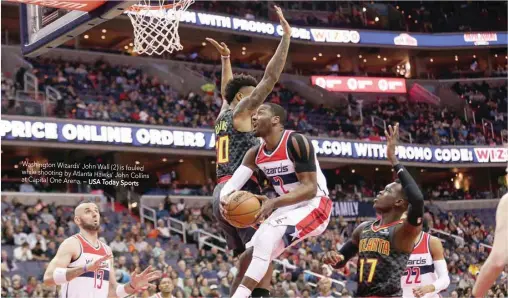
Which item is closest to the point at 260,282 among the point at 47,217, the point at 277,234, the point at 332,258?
the point at 277,234

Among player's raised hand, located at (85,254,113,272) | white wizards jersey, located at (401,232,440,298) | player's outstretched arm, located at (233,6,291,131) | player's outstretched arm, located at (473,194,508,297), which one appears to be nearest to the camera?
player's outstretched arm, located at (473,194,508,297)

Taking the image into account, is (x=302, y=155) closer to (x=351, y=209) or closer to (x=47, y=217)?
(x=47, y=217)

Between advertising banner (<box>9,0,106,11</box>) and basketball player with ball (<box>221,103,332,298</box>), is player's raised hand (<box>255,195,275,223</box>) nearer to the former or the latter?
basketball player with ball (<box>221,103,332,298</box>)

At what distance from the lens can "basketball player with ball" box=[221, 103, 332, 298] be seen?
6844mm

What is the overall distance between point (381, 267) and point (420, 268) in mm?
3219

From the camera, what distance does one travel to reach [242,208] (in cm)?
680

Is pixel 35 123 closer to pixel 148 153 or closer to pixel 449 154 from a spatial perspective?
pixel 148 153

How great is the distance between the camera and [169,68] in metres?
33.2

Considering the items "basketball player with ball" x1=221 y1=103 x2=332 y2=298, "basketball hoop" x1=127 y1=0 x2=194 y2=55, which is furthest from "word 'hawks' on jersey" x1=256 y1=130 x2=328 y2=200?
"basketball hoop" x1=127 y1=0 x2=194 y2=55

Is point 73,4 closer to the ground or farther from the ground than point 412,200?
farther from the ground

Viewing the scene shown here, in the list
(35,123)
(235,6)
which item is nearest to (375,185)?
(235,6)

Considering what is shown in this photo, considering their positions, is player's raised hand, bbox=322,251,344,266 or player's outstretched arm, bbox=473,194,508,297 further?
player's raised hand, bbox=322,251,344,266

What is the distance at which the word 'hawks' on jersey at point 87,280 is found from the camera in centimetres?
830

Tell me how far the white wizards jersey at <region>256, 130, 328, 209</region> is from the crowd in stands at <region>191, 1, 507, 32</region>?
32151 mm
